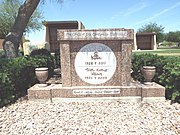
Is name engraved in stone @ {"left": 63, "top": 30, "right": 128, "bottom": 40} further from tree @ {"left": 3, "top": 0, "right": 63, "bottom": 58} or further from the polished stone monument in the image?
tree @ {"left": 3, "top": 0, "right": 63, "bottom": 58}

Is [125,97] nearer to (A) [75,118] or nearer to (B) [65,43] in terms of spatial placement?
(A) [75,118]

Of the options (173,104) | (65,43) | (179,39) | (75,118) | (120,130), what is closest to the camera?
(120,130)

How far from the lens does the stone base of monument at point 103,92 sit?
542cm

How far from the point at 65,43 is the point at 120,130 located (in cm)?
291

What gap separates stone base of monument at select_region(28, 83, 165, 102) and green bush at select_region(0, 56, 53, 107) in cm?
57

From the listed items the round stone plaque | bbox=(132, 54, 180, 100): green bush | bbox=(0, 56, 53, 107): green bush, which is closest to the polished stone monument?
the round stone plaque

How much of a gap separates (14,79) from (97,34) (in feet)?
9.28

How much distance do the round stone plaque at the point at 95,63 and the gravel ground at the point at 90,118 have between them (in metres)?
0.77

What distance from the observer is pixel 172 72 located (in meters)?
5.22

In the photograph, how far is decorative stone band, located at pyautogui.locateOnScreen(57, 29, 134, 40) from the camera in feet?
17.5

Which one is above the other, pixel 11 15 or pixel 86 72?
pixel 11 15

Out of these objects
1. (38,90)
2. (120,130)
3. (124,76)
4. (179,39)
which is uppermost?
(179,39)

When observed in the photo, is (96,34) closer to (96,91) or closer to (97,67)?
(97,67)

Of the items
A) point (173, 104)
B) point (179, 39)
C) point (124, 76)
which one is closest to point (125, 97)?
point (124, 76)
